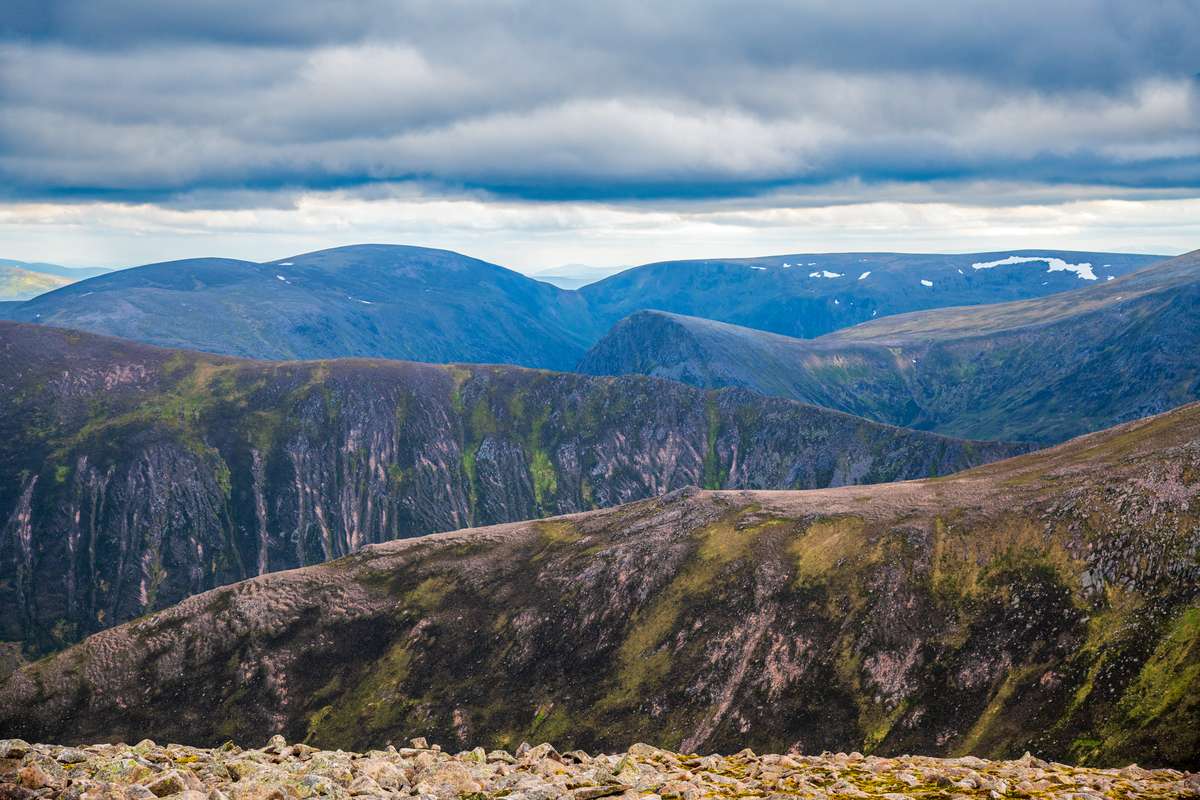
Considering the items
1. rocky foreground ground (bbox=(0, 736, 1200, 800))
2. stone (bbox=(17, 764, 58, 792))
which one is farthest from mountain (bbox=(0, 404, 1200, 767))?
stone (bbox=(17, 764, 58, 792))

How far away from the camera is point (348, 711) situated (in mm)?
137875

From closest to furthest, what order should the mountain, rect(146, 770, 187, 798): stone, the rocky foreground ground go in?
rect(146, 770, 187, 798): stone → the rocky foreground ground → the mountain

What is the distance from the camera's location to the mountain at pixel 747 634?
102 metres

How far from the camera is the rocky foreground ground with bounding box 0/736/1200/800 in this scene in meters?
32.2

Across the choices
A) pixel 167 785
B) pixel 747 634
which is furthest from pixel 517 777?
pixel 747 634

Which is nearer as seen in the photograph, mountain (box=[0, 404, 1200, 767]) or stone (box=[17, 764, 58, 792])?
stone (box=[17, 764, 58, 792])

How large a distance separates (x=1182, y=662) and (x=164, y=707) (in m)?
144

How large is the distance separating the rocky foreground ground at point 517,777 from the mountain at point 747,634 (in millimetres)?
47363

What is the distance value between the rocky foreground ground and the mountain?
47363 mm

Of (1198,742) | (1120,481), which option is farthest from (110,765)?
(1120,481)

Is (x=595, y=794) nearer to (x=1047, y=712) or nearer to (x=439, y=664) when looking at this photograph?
(x=1047, y=712)

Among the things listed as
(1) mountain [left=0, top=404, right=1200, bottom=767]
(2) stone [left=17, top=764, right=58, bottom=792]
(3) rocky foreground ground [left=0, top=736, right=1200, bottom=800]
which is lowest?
(1) mountain [left=0, top=404, right=1200, bottom=767]

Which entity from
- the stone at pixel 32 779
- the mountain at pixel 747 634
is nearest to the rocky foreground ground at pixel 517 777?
the stone at pixel 32 779

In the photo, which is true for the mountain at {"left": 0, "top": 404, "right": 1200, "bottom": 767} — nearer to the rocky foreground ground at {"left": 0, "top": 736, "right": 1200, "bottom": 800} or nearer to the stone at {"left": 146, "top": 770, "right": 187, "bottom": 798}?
the rocky foreground ground at {"left": 0, "top": 736, "right": 1200, "bottom": 800}
